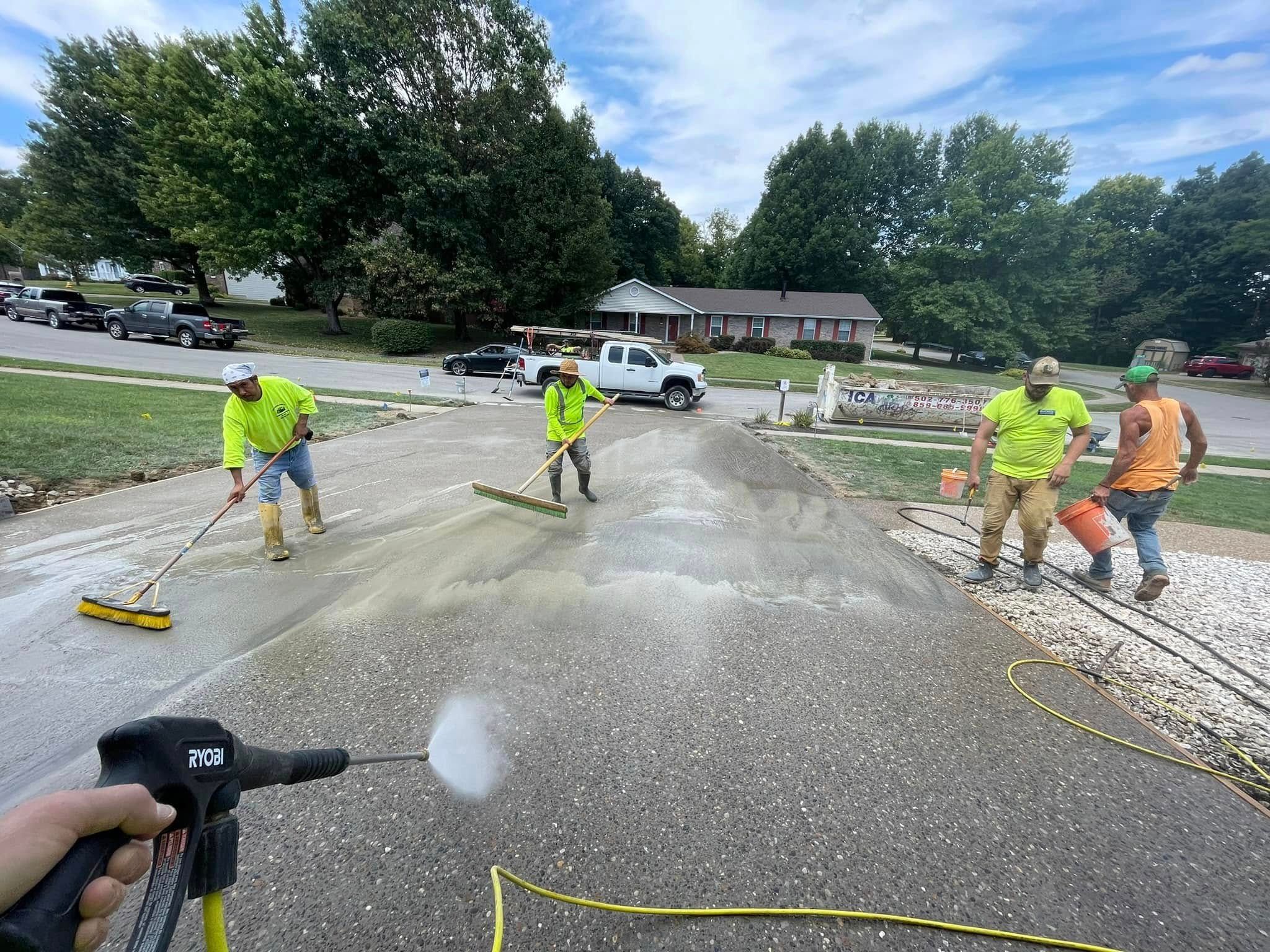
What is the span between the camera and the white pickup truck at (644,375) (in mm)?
16188

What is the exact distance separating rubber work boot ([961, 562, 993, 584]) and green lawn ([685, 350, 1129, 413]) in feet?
68.0

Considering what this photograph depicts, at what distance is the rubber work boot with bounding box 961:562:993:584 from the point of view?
4.91m

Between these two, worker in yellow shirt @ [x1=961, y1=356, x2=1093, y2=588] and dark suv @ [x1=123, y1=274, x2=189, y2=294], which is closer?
worker in yellow shirt @ [x1=961, y1=356, x2=1093, y2=588]

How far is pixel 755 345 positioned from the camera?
3891 cm

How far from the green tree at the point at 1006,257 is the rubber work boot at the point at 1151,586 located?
37.7m

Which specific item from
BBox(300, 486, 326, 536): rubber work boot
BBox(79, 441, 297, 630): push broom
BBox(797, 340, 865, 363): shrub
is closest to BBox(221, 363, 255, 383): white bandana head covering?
BBox(300, 486, 326, 536): rubber work boot

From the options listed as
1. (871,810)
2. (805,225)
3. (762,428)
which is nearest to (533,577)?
(871,810)

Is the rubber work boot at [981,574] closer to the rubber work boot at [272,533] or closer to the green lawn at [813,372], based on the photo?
the rubber work boot at [272,533]

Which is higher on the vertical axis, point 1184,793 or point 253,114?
point 253,114

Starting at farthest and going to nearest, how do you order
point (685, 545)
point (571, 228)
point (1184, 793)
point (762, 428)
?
1. point (571, 228)
2. point (762, 428)
3. point (685, 545)
4. point (1184, 793)

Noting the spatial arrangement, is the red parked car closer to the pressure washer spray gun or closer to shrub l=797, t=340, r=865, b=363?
shrub l=797, t=340, r=865, b=363

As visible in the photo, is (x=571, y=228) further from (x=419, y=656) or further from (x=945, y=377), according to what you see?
(x=419, y=656)

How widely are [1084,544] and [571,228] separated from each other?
28.5 metres

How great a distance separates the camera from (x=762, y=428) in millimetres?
13688
